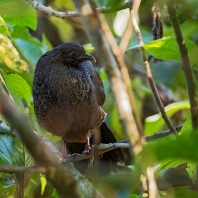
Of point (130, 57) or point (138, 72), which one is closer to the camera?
point (130, 57)

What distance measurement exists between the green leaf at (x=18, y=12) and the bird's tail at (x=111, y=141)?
3.75 ft

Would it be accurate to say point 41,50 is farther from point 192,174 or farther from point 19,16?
point 192,174

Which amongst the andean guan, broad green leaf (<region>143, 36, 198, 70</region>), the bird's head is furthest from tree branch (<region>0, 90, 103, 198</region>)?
the bird's head

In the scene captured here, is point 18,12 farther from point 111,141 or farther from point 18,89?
point 111,141

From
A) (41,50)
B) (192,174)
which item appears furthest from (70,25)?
(192,174)

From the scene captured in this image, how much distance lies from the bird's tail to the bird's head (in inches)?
22.7

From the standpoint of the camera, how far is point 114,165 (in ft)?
11.0

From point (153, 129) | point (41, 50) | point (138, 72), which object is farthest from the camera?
point (138, 72)

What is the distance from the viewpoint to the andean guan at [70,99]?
3.40 metres

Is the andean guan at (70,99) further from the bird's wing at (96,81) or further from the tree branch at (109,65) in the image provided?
the tree branch at (109,65)

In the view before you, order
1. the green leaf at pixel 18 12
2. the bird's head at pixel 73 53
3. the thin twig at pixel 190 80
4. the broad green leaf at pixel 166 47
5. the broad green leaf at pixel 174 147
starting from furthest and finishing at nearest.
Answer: the bird's head at pixel 73 53, the green leaf at pixel 18 12, the broad green leaf at pixel 166 47, the thin twig at pixel 190 80, the broad green leaf at pixel 174 147

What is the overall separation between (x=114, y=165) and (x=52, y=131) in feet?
1.74

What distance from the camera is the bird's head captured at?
3664 millimetres

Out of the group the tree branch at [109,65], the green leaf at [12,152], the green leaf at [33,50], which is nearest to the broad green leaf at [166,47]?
the green leaf at [12,152]
